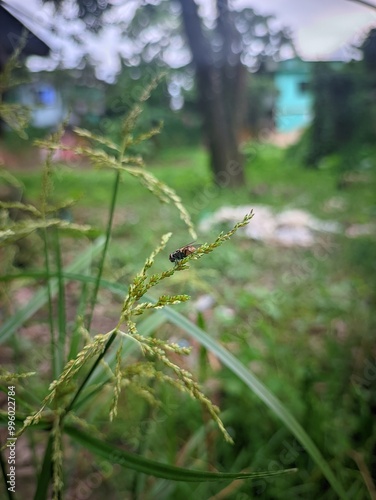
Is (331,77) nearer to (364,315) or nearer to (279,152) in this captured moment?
(279,152)

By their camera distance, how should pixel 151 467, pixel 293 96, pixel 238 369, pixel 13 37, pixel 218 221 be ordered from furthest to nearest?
pixel 293 96
pixel 218 221
pixel 13 37
pixel 238 369
pixel 151 467

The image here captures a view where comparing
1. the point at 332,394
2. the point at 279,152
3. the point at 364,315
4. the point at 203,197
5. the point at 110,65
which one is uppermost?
the point at 279,152

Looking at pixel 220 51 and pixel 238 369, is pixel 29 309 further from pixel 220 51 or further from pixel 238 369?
pixel 220 51

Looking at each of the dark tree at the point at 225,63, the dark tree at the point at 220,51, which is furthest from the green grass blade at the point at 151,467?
the dark tree at the point at 225,63

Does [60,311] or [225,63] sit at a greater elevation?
[225,63]

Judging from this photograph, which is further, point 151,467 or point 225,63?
point 225,63

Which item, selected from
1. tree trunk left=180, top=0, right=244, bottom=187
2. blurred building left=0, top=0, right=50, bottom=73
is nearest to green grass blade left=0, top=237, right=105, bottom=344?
blurred building left=0, top=0, right=50, bottom=73

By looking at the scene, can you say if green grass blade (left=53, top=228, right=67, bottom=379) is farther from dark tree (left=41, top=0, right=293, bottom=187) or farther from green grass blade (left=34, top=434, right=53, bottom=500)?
dark tree (left=41, top=0, right=293, bottom=187)

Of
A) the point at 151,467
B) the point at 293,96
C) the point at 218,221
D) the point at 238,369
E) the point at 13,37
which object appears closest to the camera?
the point at 151,467

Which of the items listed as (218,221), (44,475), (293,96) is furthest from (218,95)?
(44,475)

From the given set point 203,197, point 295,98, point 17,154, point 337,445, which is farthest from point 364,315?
point 17,154
